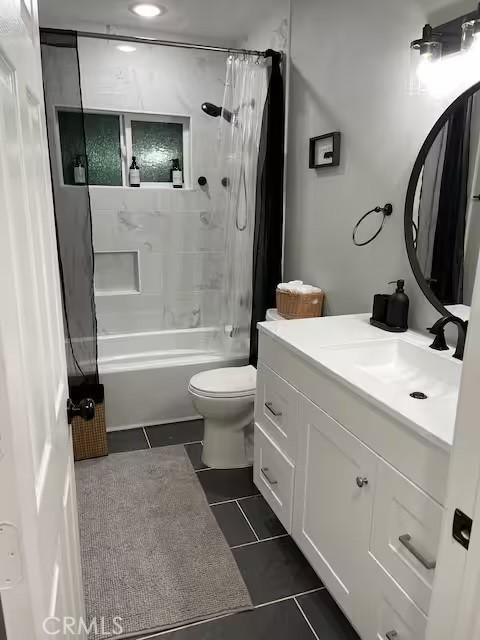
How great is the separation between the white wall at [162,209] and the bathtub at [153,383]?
452 millimetres

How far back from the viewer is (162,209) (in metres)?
3.52

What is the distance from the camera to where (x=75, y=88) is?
2.29 meters

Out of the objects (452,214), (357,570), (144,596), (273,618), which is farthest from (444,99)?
(144,596)

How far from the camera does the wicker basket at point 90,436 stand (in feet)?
8.51

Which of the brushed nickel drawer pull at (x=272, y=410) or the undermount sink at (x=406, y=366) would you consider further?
the brushed nickel drawer pull at (x=272, y=410)

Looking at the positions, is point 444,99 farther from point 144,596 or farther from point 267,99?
point 144,596

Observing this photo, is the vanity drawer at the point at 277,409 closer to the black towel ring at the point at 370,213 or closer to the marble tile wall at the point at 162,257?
the black towel ring at the point at 370,213

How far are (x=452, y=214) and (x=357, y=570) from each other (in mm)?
1313

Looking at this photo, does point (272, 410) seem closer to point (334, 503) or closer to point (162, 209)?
point (334, 503)

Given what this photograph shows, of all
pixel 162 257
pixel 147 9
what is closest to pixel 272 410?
pixel 162 257

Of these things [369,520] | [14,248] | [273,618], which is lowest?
[273,618]

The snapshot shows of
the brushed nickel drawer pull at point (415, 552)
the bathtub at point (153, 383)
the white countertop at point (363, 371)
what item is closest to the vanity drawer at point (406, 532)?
the brushed nickel drawer pull at point (415, 552)
